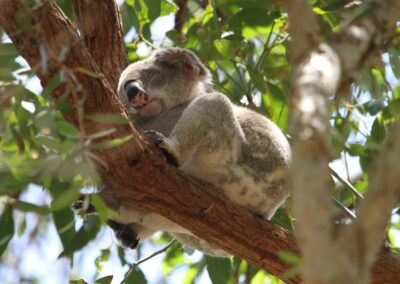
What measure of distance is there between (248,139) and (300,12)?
2.33 meters

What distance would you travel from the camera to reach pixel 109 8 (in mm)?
4184

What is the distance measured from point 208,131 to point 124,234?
2.89 ft

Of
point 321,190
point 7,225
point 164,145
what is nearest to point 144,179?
point 164,145

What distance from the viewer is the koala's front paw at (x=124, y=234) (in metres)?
4.29

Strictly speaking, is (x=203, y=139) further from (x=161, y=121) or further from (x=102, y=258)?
(x=102, y=258)

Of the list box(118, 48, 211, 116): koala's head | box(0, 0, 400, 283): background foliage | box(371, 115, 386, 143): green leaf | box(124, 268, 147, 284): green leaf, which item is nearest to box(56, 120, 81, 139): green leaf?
box(0, 0, 400, 283): background foliage

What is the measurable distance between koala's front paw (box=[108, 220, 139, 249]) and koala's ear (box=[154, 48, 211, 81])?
1161mm

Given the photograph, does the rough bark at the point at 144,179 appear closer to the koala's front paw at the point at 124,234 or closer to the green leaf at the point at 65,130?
the green leaf at the point at 65,130

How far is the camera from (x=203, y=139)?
3.93 meters

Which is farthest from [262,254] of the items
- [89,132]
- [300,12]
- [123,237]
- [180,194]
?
[300,12]

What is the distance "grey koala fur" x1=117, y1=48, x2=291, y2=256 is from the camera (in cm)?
394

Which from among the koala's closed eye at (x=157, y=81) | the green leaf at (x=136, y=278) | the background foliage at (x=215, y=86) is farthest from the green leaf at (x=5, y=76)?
the koala's closed eye at (x=157, y=81)

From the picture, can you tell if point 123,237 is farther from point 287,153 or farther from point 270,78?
point 270,78

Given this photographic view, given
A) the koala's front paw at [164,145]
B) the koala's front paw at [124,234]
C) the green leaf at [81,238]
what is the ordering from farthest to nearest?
the koala's front paw at [124,234], the koala's front paw at [164,145], the green leaf at [81,238]
